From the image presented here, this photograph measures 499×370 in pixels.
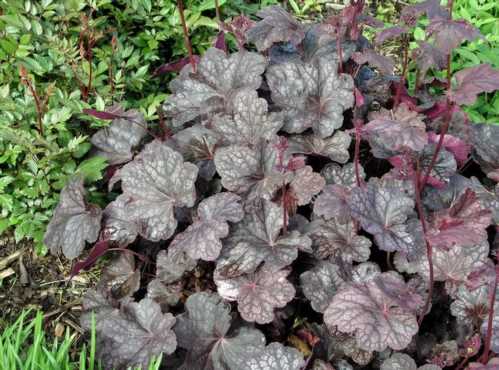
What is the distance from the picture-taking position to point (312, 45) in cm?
293

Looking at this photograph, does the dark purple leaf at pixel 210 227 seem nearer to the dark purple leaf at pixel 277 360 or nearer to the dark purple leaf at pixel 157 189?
the dark purple leaf at pixel 157 189

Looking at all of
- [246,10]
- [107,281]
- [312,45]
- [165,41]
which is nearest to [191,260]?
[107,281]

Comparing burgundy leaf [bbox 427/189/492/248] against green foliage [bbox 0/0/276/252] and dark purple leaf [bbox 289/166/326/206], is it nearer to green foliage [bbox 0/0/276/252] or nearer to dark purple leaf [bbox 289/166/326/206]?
dark purple leaf [bbox 289/166/326/206]

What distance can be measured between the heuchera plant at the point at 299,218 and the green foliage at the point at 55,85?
180 mm

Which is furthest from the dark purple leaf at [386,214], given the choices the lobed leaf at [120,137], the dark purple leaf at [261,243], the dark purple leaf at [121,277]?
the lobed leaf at [120,137]

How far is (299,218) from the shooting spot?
2.47 meters

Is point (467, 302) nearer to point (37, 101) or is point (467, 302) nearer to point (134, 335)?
A: point (134, 335)

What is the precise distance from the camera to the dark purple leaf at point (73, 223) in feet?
8.23

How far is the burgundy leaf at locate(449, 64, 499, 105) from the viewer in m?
1.97

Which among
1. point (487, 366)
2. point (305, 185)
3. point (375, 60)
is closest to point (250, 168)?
point (305, 185)

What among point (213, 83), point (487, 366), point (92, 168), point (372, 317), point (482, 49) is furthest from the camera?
point (482, 49)

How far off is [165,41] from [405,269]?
1.84 metres

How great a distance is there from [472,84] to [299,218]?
793mm

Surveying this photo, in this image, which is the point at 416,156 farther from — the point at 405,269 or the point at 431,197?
the point at 405,269
